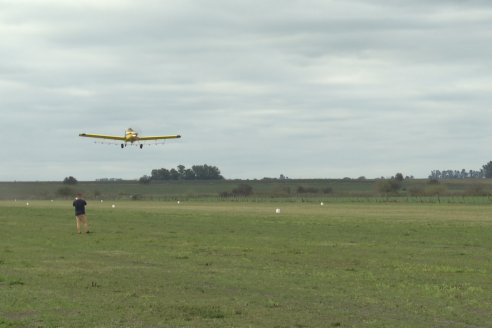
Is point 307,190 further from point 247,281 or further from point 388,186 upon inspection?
point 247,281

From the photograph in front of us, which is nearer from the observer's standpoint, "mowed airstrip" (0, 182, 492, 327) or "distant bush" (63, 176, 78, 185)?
"mowed airstrip" (0, 182, 492, 327)

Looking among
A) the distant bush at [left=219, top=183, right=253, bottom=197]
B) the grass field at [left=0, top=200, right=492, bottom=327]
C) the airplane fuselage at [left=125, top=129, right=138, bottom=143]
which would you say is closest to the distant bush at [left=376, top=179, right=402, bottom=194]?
the distant bush at [left=219, top=183, right=253, bottom=197]

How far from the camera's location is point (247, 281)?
18.3 metres

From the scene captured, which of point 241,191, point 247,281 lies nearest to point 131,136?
point 241,191

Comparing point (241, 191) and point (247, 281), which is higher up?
point (241, 191)

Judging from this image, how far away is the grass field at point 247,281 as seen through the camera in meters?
13.6

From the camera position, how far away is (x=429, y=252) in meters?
26.0

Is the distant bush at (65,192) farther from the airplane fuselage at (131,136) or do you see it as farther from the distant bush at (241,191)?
the airplane fuselage at (131,136)

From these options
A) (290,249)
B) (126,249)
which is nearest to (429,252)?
(290,249)

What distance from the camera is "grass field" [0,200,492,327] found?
13.6m

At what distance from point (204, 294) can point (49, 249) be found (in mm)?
12997

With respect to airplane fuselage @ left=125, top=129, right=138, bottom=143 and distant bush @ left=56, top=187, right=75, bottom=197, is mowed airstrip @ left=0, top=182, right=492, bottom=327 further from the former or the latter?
distant bush @ left=56, top=187, right=75, bottom=197

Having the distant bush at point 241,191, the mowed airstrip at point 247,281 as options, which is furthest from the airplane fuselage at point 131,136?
the mowed airstrip at point 247,281

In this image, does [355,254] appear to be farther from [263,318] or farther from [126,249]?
A: [263,318]
